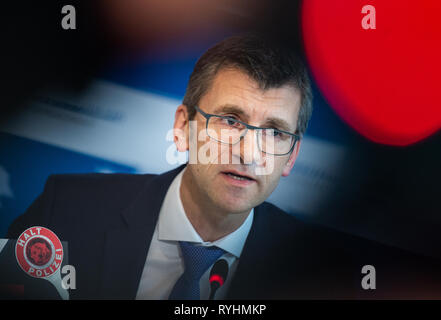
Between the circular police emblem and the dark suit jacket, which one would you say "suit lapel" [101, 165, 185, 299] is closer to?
the dark suit jacket

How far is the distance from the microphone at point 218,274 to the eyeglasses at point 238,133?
450 mm

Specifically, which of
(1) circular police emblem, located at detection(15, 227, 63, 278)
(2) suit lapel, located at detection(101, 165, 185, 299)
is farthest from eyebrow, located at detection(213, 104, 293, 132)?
(1) circular police emblem, located at detection(15, 227, 63, 278)

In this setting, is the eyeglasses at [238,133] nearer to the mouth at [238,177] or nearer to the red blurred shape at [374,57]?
the mouth at [238,177]

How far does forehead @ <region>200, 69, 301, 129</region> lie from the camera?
148 cm

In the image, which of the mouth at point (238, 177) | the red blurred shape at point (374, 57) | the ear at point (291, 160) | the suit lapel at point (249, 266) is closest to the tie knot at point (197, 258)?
the suit lapel at point (249, 266)

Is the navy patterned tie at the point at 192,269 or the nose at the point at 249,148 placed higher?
the nose at the point at 249,148

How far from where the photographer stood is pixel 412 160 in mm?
1718

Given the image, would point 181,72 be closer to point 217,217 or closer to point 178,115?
point 178,115

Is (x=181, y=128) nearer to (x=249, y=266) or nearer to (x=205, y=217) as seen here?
(x=205, y=217)

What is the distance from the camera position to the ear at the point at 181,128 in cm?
163

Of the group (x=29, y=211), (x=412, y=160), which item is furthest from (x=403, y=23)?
(x=29, y=211)

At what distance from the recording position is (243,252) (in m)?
1.66

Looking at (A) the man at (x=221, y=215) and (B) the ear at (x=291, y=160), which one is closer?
(A) the man at (x=221, y=215)

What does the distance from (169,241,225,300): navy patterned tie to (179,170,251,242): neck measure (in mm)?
88
